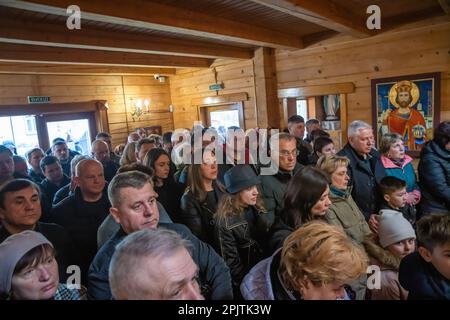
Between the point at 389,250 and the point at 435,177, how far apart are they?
1.18 metres

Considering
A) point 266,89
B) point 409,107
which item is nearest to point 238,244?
point 409,107

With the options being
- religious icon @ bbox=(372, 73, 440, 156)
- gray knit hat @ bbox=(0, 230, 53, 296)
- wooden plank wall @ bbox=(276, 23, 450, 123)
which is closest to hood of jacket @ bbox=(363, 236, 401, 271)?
gray knit hat @ bbox=(0, 230, 53, 296)

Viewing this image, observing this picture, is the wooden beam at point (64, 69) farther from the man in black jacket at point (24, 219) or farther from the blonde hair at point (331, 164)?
the blonde hair at point (331, 164)

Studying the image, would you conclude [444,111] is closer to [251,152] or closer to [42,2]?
[251,152]

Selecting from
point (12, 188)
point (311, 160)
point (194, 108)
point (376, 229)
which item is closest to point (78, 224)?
point (12, 188)

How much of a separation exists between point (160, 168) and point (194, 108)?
15.2ft

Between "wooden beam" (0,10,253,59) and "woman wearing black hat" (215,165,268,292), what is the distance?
2717 millimetres

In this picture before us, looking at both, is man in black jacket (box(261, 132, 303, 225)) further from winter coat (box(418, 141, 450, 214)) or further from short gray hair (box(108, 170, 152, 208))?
winter coat (box(418, 141, 450, 214))

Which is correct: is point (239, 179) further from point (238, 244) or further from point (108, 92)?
point (108, 92)

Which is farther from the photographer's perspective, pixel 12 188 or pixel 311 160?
pixel 311 160

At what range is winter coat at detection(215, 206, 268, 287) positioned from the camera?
5.61ft

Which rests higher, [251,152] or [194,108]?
[194,108]

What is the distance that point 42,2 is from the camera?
2225 mm

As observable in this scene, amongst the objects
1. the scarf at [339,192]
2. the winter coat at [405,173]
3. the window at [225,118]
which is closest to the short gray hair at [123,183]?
the scarf at [339,192]
